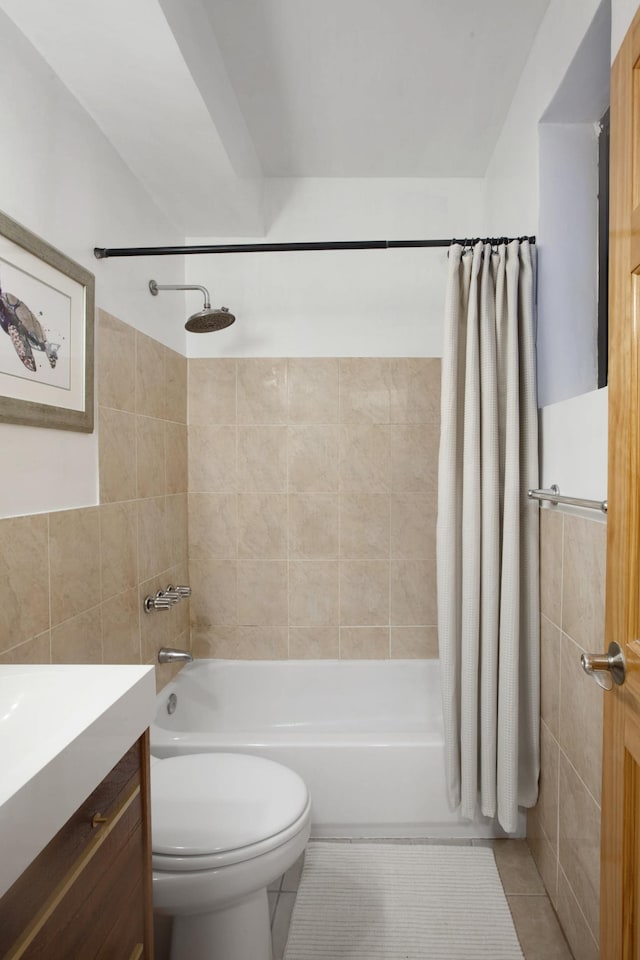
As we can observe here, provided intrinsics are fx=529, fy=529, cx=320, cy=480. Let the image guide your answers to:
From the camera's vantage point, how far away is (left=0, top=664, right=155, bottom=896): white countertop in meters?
0.58

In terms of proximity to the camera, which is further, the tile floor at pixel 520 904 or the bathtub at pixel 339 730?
the bathtub at pixel 339 730

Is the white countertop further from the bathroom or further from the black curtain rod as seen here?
the black curtain rod

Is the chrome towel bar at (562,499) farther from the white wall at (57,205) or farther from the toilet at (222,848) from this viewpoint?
the white wall at (57,205)

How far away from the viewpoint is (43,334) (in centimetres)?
134

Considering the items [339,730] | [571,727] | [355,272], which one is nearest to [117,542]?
[339,730]

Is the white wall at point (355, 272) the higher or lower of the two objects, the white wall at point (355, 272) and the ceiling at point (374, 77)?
the lower

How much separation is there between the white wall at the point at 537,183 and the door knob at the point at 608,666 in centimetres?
47

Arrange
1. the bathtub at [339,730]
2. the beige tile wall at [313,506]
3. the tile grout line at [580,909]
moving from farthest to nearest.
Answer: the beige tile wall at [313,506], the bathtub at [339,730], the tile grout line at [580,909]

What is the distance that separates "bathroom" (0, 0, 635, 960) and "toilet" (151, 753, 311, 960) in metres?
0.43

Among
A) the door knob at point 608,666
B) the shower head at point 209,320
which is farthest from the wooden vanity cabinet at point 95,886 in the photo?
the shower head at point 209,320

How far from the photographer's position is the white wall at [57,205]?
48.4 inches

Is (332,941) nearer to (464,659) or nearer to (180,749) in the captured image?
(180,749)

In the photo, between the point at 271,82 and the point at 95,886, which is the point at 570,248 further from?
the point at 95,886

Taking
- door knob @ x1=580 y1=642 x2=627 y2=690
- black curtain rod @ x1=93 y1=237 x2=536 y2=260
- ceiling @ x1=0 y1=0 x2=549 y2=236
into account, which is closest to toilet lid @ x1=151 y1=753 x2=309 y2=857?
door knob @ x1=580 y1=642 x2=627 y2=690
